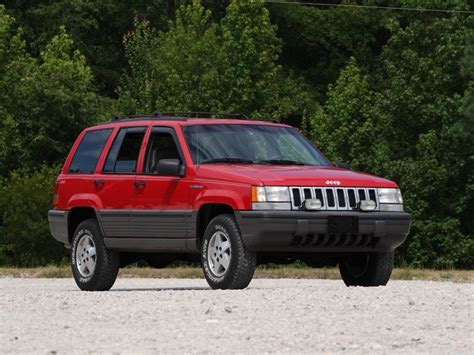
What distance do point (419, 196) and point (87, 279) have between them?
34.7m

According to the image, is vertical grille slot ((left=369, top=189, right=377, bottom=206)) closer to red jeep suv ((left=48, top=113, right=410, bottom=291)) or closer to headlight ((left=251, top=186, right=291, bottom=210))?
red jeep suv ((left=48, top=113, right=410, bottom=291))

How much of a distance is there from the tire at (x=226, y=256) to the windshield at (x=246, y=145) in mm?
958

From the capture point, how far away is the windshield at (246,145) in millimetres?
17156

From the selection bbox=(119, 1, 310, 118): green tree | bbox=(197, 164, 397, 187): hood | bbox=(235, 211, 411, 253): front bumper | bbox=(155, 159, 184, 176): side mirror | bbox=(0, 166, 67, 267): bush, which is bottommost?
bbox=(0, 166, 67, 267): bush

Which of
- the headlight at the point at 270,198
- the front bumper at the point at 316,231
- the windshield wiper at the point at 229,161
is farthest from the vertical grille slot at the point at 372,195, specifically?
the windshield wiper at the point at 229,161

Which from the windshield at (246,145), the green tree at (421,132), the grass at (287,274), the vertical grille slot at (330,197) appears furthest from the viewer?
the green tree at (421,132)

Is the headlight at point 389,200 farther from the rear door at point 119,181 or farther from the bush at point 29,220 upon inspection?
the bush at point 29,220

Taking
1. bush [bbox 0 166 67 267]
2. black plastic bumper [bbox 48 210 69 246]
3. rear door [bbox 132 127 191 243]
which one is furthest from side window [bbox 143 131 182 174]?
bush [bbox 0 166 67 267]

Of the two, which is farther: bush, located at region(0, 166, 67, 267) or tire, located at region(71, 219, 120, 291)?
bush, located at region(0, 166, 67, 267)

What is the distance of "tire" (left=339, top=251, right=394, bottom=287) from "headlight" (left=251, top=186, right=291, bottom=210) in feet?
6.48

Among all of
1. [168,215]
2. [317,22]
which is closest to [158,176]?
[168,215]

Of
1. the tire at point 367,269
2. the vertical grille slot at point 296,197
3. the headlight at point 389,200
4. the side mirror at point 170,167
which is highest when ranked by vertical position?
the side mirror at point 170,167

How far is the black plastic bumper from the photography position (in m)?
18.6

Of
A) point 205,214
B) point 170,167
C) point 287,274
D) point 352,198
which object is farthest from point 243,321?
point 287,274
